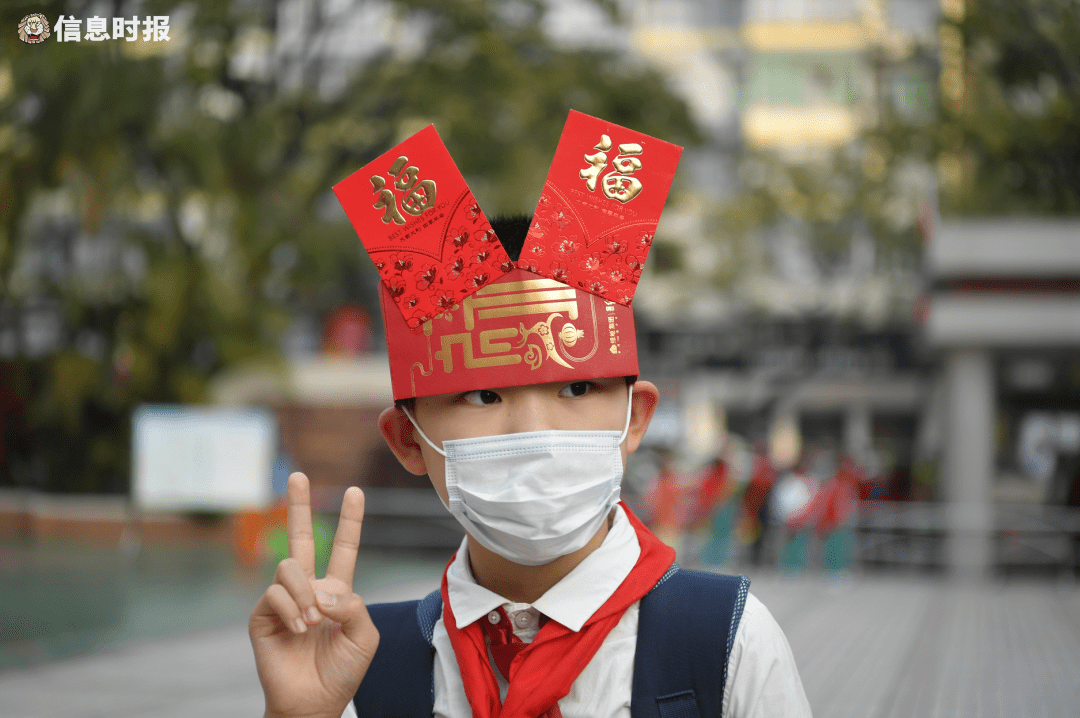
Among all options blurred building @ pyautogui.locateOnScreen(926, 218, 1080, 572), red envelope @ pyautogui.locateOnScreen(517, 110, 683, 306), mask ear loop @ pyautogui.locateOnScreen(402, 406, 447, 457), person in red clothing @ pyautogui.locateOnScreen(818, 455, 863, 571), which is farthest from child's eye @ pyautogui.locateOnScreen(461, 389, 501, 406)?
blurred building @ pyautogui.locateOnScreen(926, 218, 1080, 572)

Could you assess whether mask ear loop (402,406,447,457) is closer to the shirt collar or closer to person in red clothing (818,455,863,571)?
the shirt collar

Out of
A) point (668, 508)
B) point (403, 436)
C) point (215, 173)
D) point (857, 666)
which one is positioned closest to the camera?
point (403, 436)

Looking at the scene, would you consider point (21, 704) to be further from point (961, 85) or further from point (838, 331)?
point (838, 331)

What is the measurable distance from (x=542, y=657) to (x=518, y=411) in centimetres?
42

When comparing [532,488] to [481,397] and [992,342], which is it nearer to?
[481,397]

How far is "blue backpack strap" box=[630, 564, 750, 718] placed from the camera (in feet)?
5.73

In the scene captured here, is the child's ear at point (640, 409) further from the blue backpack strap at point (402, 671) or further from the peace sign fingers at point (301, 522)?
the peace sign fingers at point (301, 522)

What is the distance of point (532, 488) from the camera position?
182 centimetres

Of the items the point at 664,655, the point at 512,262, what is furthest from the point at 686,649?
the point at 512,262

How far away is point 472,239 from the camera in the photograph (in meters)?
1.89

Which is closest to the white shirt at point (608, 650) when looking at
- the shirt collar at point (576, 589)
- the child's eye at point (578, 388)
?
the shirt collar at point (576, 589)

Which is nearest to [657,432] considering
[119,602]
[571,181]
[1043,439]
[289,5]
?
[1043,439]

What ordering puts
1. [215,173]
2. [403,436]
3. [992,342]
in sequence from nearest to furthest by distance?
[403,436], [215,173], [992,342]

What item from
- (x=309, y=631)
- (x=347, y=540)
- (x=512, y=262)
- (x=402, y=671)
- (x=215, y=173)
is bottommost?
(x=402, y=671)
